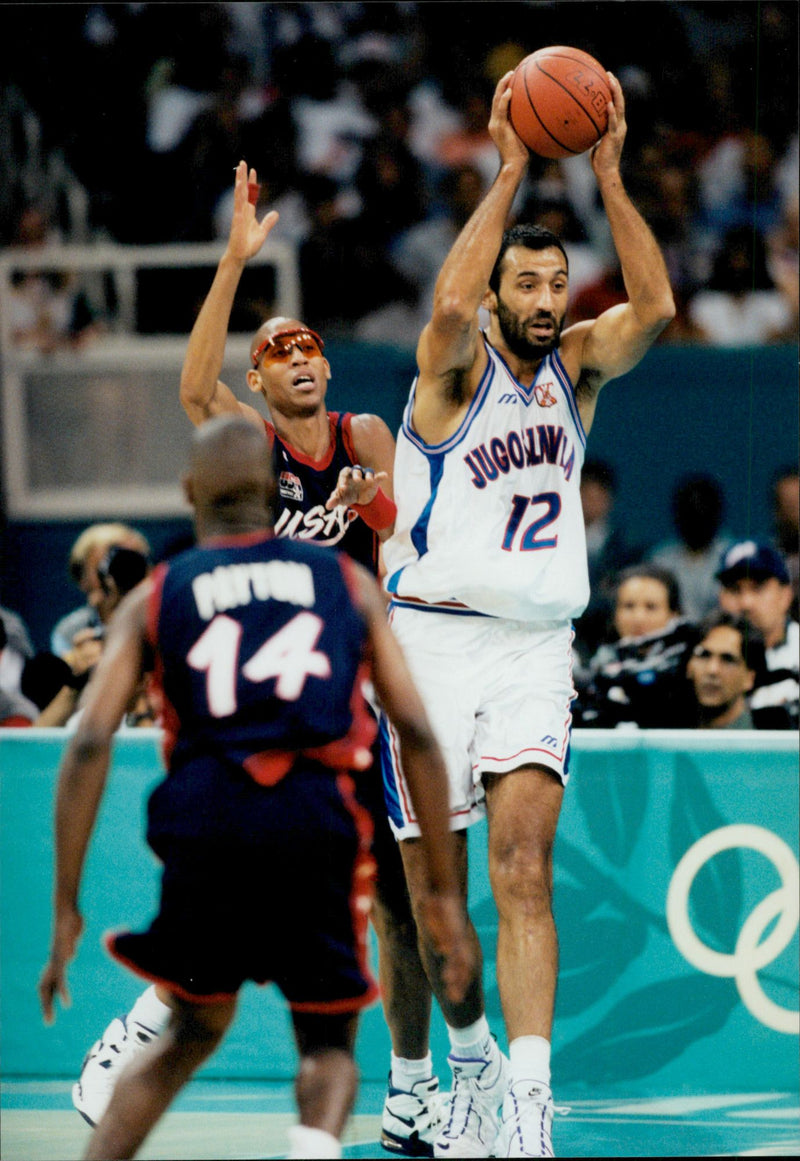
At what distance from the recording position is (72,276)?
9.41m

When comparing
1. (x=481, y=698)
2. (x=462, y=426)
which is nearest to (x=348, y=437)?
(x=462, y=426)

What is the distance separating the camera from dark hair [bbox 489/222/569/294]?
449 cm

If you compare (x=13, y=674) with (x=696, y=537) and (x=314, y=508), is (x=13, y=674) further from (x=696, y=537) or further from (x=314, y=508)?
(x=696, y=537)

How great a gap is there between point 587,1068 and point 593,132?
3.11 meters

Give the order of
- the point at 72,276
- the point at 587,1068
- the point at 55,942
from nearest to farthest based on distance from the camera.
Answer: the point at 55,942, the point at 587,1068, the point at 72,276

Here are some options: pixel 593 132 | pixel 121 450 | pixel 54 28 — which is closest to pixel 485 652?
pixel 593 132

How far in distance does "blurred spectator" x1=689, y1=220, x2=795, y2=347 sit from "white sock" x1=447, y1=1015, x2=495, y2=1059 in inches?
223

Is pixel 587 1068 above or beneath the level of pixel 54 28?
beneath

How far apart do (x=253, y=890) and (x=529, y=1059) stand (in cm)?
120

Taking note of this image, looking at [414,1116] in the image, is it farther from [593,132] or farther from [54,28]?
[54,28]

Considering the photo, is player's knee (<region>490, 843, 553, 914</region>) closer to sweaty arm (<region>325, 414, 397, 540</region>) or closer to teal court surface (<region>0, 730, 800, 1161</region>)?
sweaty arm (<region>325, 414, 397, 540</region>)

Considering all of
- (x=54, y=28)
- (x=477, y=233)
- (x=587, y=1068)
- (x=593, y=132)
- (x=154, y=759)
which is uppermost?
(x=54, y=28)

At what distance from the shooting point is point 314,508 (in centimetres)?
483

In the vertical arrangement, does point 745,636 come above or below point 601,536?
below
